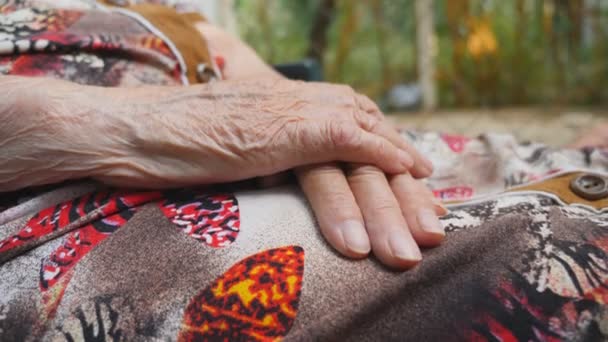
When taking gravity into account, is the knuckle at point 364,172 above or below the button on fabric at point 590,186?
above

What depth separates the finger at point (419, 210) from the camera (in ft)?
1.91

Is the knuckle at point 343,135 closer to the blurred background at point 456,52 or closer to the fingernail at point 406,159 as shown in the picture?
the fingernail at point 406,159

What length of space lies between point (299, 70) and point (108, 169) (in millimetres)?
816

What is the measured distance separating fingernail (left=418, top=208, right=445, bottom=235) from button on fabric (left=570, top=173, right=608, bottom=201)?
265 mm

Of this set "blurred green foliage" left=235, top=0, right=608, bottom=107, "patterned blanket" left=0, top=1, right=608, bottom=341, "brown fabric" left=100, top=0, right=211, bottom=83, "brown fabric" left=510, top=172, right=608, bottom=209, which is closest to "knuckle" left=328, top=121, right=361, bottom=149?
"patterned blanket" left=0, top=1, right=608, bottom=341

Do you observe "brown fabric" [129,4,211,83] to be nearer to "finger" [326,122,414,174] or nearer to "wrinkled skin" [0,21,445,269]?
"wrinkled skin" [0,21,445,269]

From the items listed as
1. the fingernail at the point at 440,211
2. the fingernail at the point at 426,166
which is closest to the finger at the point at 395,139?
the fingernail at the point at 426,166

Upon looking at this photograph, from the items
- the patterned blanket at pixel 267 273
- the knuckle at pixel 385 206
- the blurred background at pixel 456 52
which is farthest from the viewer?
the blurred background at pixel 456 52

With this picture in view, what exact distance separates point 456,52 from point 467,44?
82 millimetres

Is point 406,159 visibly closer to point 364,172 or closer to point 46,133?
point 364,172

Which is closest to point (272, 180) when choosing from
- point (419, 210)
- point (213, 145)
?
point (213, 145)

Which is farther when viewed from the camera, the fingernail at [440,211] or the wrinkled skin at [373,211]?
the fingernail at [440,211]

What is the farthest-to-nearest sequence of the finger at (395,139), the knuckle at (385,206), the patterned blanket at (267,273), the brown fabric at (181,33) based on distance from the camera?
the brown fabric at (181,33)
the finger at (395,139)
the knuckle at (385,206)
the patterned blanket at (267,273)

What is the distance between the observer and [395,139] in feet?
2.48
